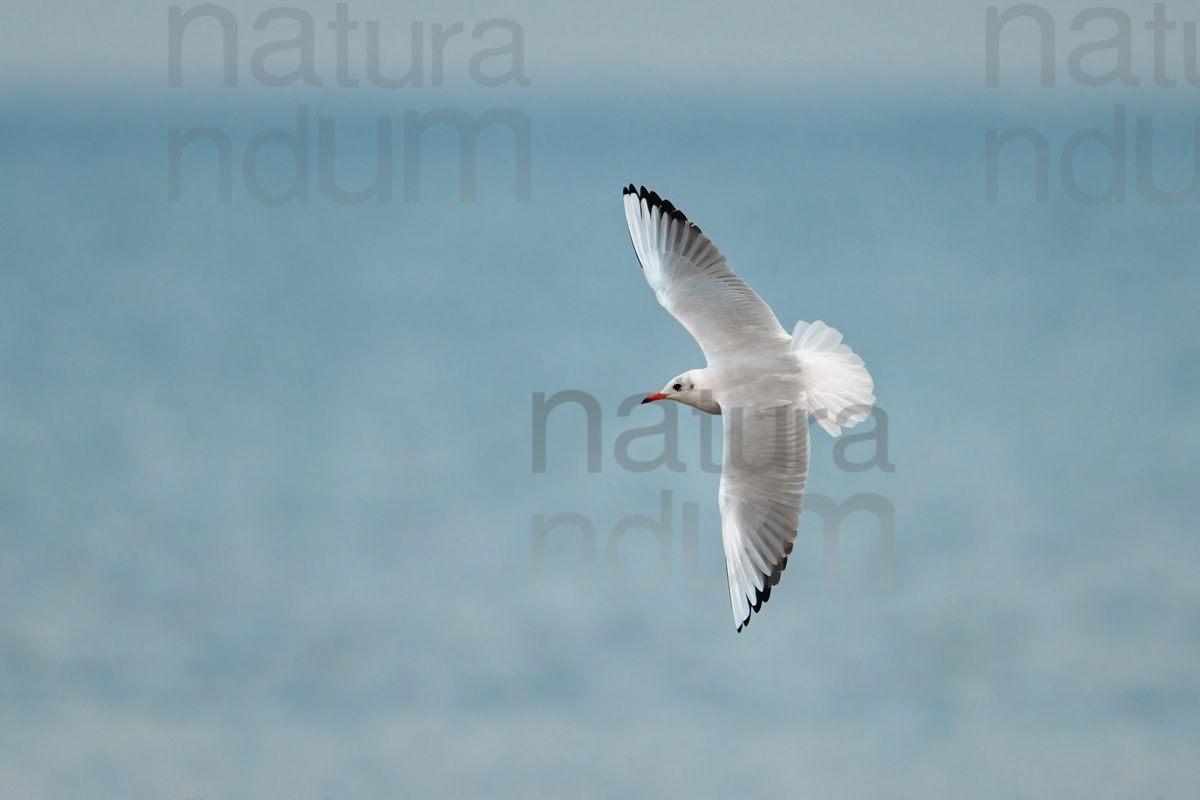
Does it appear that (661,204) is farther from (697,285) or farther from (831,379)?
(831,379)

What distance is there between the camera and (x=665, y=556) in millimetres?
7164

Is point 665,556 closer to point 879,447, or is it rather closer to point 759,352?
point 879,447

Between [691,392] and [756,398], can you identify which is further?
[691,392]

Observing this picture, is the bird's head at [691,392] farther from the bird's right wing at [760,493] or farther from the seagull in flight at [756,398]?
the bird's right wing at [760,493]

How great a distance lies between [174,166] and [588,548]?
6112 mm

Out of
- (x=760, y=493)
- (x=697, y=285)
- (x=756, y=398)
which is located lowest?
(x=760, y=493)

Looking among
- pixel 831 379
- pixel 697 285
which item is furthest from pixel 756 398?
pixel 697 285

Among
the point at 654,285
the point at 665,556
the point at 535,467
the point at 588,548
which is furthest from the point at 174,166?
the point at 654,285

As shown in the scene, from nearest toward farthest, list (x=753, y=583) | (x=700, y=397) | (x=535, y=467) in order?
(x=753, y=583), (x=700, y=397), (x=535, y=467)

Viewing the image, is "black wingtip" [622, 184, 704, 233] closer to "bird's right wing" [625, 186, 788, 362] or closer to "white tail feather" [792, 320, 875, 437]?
"bird's right wing" [625, 186, 788, 362]

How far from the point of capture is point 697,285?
445cm

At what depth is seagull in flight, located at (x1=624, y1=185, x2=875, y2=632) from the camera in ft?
13.0

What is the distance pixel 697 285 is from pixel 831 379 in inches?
24.5

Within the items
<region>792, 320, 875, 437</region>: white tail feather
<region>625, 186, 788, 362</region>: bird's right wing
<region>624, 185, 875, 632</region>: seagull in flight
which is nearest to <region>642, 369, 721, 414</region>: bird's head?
<region>624, 185, 875, 632</region>: seagull in flight
